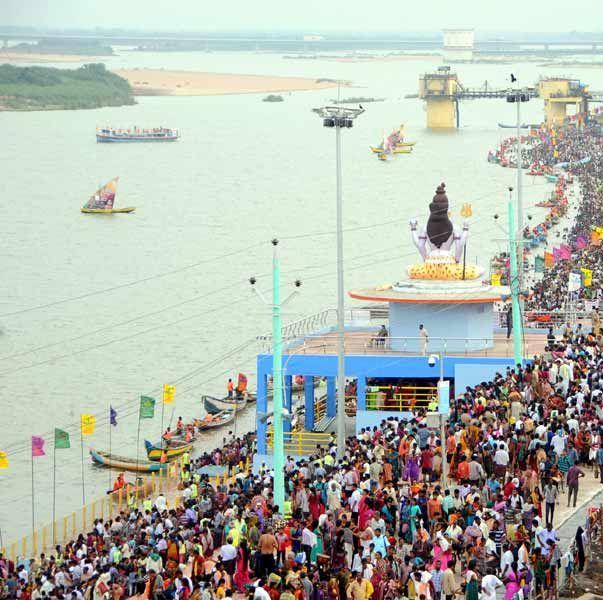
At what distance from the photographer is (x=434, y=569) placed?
23656 millimetres

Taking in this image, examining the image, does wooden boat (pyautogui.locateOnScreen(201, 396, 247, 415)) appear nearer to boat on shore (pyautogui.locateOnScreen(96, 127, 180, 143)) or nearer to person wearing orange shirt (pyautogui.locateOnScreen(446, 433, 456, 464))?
person wearing orange shirt (pyautogui.locateOnScreen(446, 433, 456, 464))

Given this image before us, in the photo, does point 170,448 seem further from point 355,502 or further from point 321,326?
point 355,502

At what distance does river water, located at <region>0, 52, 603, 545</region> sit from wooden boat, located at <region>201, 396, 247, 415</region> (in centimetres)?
46

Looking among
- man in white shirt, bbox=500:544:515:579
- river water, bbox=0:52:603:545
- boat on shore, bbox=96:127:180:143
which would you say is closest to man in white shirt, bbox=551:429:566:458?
man in white shirt, bbox=500:544:515:579

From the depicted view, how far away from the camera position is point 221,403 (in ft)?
170

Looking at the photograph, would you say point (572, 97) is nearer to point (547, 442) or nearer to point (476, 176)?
point (476, 176)

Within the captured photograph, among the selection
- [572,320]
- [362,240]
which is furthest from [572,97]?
[572,320]

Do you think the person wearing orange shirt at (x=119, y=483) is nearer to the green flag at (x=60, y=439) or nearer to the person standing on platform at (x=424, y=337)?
the green flag at (x=60, y=439)

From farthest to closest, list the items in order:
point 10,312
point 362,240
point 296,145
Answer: point 296,145 → point 362,240 → point 10,312

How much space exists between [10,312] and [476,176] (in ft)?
235

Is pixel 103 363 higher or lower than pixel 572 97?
lower

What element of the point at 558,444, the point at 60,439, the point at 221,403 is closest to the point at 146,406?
the point at 60,439

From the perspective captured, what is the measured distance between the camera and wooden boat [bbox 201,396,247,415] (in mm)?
51375

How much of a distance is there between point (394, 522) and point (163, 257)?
2650 inches
